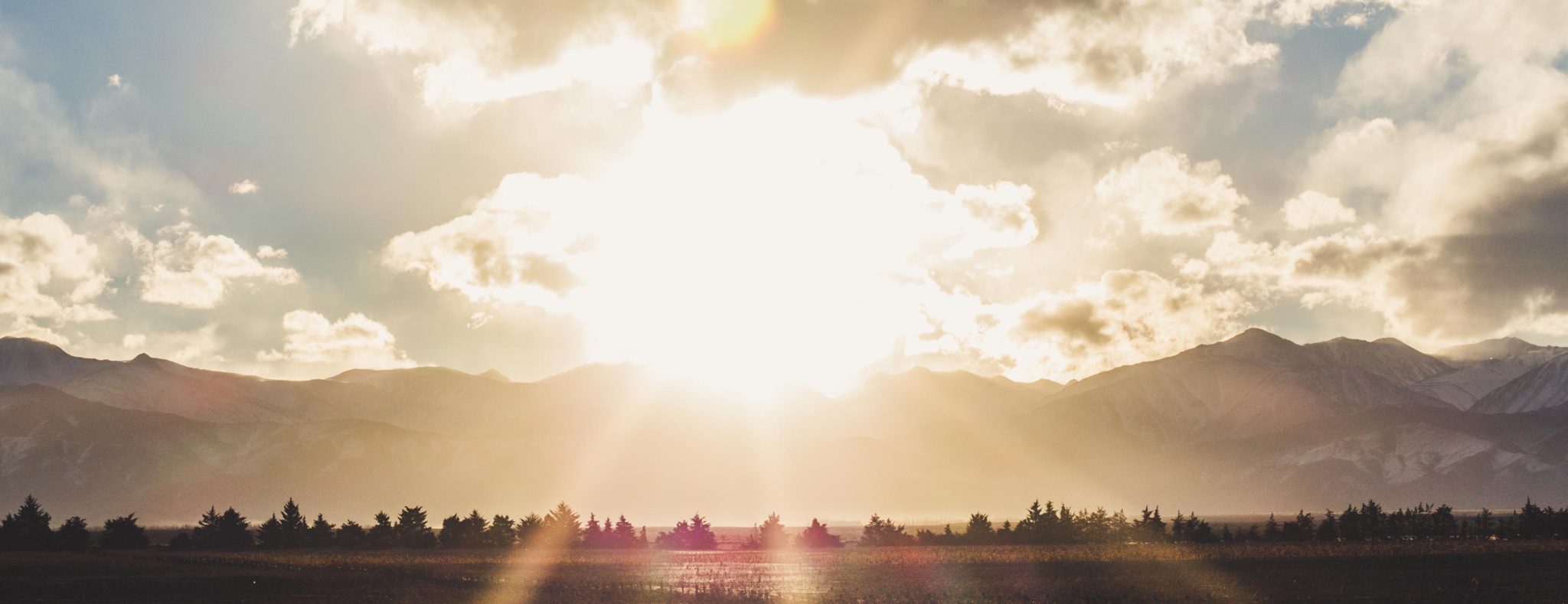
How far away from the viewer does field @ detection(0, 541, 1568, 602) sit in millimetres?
85875

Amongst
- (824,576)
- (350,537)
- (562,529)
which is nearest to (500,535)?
(562,529)

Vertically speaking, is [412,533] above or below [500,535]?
above

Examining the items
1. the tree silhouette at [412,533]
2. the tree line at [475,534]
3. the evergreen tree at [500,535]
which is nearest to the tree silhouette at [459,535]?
the tree line at [475,534]

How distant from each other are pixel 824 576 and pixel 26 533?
398 feet

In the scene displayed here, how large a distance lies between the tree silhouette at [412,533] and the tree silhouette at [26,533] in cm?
4729

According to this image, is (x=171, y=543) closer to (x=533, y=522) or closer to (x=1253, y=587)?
(x=533, y=522)

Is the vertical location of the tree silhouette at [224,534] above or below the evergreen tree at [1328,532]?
above

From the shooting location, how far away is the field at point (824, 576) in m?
85.9

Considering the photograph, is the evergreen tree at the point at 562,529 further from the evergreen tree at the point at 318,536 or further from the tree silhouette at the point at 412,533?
the evergreen tree at the point at 318,536

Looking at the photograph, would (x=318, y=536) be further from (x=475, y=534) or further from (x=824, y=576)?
(x=824, y=576)

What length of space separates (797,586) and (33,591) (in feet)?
198

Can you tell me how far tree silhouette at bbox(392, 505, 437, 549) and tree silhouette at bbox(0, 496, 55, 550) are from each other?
47287 mm

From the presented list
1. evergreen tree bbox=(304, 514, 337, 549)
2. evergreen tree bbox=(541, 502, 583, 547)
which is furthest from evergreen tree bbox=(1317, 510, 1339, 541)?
evergreen tree bbox=(304, 514, 337, 549)

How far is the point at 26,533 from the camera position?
523 ft
